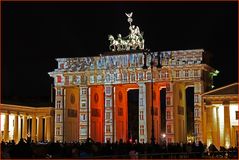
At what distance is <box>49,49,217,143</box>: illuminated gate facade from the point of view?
6788 cm

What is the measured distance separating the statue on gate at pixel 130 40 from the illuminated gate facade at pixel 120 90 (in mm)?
1108

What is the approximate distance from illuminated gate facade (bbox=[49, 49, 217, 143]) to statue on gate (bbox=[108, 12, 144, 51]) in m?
1.11

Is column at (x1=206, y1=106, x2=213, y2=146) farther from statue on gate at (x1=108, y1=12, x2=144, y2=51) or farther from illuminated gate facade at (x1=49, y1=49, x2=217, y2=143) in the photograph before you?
statue on gate at (x1=108, y1=12, x2=144, y2=51)

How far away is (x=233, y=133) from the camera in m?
65.0

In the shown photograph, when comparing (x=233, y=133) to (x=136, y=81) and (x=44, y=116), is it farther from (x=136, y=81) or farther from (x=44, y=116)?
(x=44, y=116)

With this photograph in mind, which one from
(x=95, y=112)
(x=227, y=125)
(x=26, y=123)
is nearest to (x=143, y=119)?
(x=95, y=112)

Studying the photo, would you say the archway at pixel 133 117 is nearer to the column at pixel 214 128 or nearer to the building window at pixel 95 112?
the building window at pixel 95 112

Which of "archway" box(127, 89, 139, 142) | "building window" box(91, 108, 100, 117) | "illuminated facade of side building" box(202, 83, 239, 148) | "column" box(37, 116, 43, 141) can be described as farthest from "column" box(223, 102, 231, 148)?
"column" box(37, 116, 43, 141)

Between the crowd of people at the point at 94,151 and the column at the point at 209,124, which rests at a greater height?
the column at the point at 209,124

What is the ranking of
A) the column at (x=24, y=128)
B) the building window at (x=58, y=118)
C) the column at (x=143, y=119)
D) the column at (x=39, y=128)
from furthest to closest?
the column at (x=39, y=128)
the column at (x=24, y=128)
the building window at (x=58, y=118)
the column at (x=143, y=119)

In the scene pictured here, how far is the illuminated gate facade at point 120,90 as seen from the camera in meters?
67.9

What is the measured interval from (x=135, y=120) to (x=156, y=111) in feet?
72.7

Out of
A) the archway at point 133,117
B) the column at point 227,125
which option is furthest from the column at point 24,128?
the column at point 227,125

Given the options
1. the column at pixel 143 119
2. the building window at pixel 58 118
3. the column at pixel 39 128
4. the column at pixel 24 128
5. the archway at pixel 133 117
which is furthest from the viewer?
the archway at pixel 133 117
